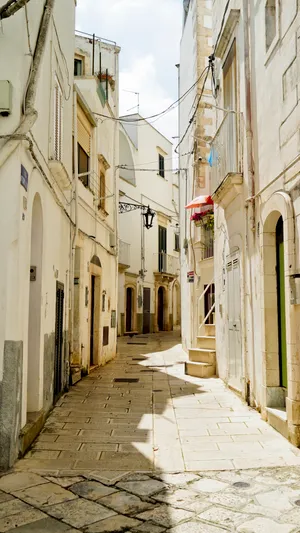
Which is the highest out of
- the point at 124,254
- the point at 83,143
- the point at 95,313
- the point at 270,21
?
the point at 270,21

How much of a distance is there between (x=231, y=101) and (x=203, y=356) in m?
5.44

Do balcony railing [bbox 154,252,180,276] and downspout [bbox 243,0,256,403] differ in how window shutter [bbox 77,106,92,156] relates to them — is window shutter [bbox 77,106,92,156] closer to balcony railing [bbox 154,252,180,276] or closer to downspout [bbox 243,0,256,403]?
downspout [bbox 243,0,256,403]

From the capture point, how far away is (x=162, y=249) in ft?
104

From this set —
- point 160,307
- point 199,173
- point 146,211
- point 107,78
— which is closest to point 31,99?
point 107,78

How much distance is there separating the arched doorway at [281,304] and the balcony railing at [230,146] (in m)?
1.76

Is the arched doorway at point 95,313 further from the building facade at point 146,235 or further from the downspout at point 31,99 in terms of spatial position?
the building facade at point 146,235

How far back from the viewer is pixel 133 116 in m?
29.6

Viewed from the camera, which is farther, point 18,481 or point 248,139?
point 248,139

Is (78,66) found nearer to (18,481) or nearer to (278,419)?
(278,419)

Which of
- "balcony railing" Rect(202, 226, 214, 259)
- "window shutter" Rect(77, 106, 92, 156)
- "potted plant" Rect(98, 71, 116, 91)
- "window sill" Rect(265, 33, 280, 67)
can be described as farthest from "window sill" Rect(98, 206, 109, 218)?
"window sill" Rect(265, 33, 280, 67)

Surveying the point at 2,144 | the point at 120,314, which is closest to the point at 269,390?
the point at 2,144

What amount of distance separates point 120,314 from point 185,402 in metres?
18.0

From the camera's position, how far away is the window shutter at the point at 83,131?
1063cm

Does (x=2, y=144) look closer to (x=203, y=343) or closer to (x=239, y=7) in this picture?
(x=239, y=7)
